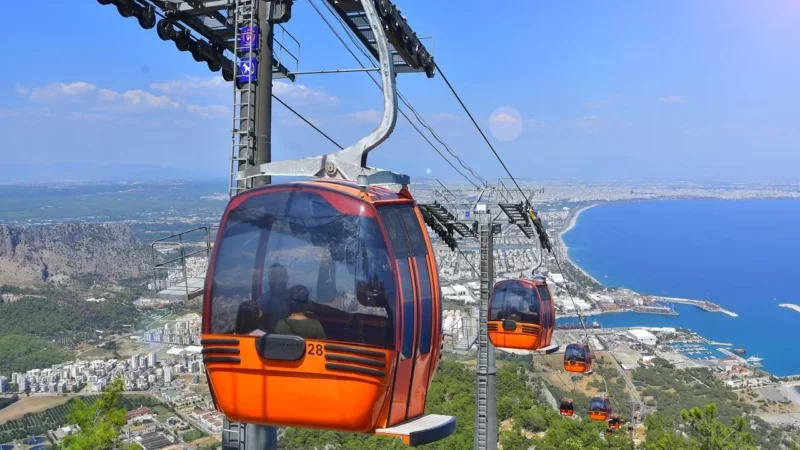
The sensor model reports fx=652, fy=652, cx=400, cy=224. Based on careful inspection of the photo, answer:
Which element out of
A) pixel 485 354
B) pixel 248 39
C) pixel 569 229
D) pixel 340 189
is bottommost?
pixel 569 229

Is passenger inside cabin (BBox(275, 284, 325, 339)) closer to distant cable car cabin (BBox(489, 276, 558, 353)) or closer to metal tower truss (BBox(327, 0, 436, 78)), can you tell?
metal tower truss (BBox(327, 0, 436, 78))

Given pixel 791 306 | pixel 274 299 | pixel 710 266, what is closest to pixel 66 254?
pixel 274 299

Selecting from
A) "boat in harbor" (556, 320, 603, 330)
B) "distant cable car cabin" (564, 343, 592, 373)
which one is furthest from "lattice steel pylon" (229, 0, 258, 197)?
"boat in harbor" (556, 320, 603, 330)

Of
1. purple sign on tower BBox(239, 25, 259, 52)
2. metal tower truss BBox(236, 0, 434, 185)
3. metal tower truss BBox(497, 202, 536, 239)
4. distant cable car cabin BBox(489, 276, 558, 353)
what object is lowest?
distant cable car cabin BBox(489, 276, 558, 353)

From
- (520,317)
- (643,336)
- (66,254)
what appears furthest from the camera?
(66,254)

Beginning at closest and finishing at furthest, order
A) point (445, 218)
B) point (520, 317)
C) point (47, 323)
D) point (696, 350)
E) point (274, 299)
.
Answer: point (274, 299), point (520, 317), point (445, 218), point (47, 323), point (696, 350)

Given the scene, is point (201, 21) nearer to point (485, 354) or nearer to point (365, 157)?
point (365, 157)
